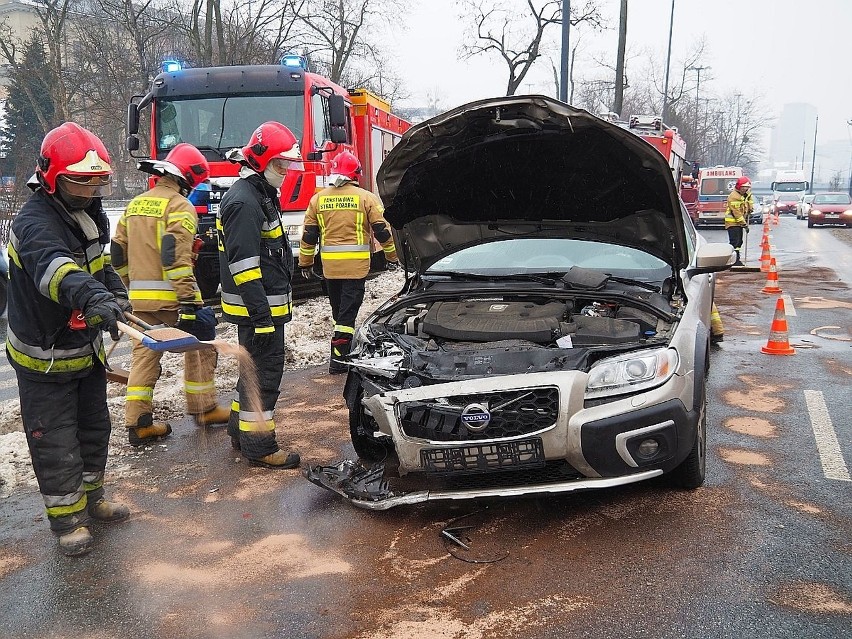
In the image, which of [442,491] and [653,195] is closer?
[442,491]

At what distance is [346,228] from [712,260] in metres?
3.37

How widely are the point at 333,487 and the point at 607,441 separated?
58.0 inches

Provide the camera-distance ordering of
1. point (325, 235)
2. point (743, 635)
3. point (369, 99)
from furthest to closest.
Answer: point (369, 99), point (325, 235), point (743, 635)

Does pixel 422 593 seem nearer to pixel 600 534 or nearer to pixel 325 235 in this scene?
pixel 600 534

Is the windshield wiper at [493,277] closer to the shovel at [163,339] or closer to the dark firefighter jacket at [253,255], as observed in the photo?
the dark firefighter jacket at [253,255]

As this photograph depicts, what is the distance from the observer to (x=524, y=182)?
16.1 ft

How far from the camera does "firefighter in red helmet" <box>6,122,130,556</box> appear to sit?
11.5 ft

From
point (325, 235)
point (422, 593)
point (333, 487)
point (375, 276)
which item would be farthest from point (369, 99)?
point (422, 593)

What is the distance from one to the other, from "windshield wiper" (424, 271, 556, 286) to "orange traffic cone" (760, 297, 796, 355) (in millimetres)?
3668

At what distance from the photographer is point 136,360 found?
17.1 feet

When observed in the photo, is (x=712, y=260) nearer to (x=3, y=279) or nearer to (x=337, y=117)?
A: (x=337, y=117)

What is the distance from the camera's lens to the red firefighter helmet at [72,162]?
3.53 metres

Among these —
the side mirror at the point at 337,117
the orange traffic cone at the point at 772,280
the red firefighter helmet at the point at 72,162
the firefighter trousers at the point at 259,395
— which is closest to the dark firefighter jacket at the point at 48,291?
the red firefighter helmet at the point at 72,162

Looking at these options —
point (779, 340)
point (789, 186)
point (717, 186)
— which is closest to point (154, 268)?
point (779, 340)
